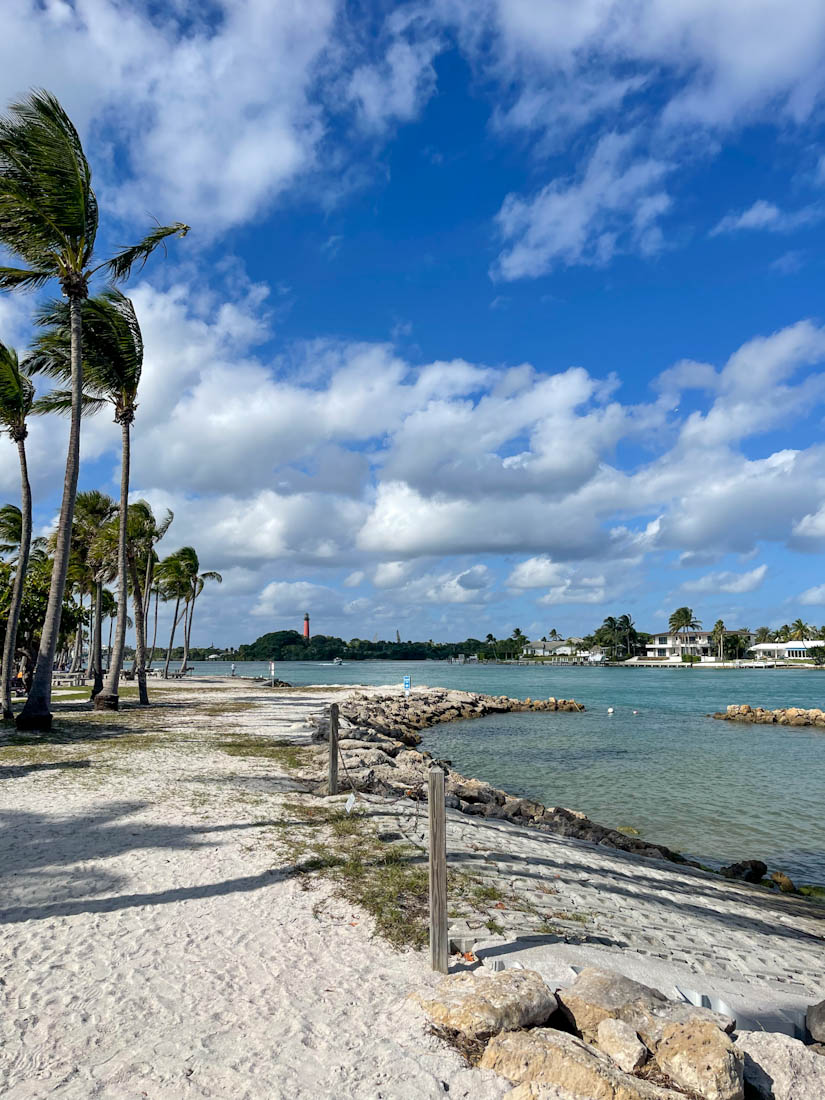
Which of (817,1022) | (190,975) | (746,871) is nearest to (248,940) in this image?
(190,975)

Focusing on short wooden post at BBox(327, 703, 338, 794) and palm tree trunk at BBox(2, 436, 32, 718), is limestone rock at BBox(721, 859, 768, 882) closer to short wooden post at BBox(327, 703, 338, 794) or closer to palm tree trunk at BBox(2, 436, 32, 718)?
short wooden post at BBox(327, 703, 338, 794)

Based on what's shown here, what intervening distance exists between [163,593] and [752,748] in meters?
50.9

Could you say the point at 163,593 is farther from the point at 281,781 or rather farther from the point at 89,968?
the point at 89,968

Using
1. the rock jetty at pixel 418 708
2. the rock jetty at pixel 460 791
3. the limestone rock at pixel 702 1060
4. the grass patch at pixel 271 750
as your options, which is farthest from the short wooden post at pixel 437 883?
the rock jetty at pixel 418 708

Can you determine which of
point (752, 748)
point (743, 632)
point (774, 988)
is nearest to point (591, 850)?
point (774, 988)

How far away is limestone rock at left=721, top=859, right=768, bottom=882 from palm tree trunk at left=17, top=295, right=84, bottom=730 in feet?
47.3

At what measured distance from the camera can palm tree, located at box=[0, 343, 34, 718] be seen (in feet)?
59.6

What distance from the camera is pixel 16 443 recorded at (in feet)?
64.2

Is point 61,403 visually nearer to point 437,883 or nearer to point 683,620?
point 437,883

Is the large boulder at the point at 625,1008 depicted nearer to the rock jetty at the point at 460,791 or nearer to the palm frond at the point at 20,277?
the rock jetty at the point at 460,791

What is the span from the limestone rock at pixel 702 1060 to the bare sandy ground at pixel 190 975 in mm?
949

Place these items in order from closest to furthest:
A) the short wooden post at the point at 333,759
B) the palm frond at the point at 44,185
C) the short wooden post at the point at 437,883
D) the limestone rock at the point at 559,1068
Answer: the limestone rock at the point at 559,1068 < the short wooden post at the point at 437,883 < the short wooden post at the point at 333,759 < the palm frond at the point at 44,185

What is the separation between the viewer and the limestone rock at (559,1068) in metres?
3.50

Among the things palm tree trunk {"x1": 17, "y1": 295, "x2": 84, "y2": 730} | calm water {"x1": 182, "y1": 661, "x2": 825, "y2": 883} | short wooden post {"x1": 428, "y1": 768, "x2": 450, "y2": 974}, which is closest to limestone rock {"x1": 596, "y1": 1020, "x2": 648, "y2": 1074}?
short wooden post {"x1": 428, "y1": 768, "x2": 450, "y2": 974}
